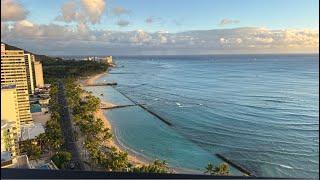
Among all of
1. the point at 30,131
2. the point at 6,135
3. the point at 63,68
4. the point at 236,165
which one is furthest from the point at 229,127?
the point at 63,68

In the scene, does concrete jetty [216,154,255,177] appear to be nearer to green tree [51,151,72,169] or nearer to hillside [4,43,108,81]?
green tree [51,151,72,169]

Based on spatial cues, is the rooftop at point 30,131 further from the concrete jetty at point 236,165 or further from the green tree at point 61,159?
the concrete jetty at point 236,165

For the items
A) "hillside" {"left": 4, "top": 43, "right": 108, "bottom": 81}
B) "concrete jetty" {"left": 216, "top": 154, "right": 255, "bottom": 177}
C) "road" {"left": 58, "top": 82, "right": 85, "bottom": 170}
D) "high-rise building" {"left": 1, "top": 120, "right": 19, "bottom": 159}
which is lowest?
"concrete jetty" {"left": 216, "top": 154, "right": 255, "bottom": 177}

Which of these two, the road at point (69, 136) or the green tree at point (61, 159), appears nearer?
the green tree at point (61, 159)

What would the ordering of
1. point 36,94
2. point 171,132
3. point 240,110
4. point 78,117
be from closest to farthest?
point 78,117 → point 171,132 → point 240,110 → point 36,94

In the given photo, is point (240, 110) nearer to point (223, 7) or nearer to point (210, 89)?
point (223, 7)

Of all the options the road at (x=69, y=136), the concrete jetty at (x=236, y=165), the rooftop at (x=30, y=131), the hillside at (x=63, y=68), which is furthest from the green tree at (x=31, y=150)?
the hillside at (x=63, y=68)

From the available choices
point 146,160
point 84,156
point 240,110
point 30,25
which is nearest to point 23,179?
point 30,25

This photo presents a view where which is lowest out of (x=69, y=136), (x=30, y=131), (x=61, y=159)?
(x=69, y=136)

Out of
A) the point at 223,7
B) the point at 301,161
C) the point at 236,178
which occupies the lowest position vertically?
the point at 301,161

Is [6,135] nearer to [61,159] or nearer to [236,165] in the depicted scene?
[61,159]

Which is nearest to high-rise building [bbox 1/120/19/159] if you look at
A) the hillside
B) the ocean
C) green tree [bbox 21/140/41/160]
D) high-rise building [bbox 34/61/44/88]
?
green tree [bbox 21/140/41/160]
